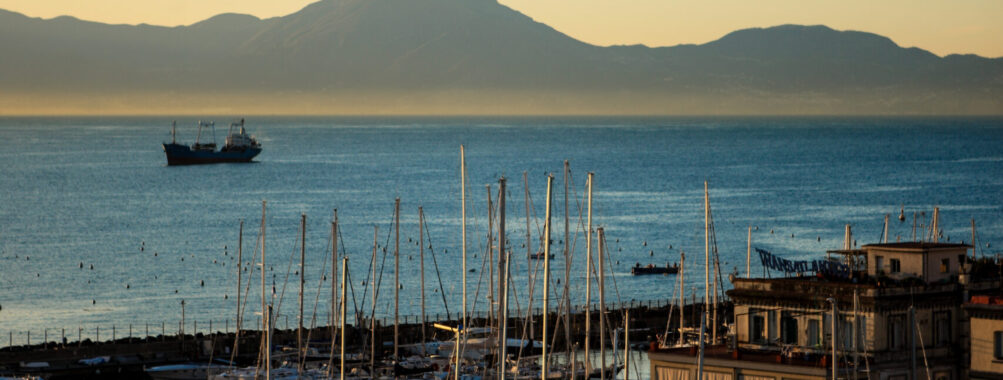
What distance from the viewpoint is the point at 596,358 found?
71625mm

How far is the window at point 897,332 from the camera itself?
4384cm

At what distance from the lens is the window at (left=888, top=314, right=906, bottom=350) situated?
1726 inches

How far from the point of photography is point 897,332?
44062 mm

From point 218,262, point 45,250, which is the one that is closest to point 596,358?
point 218,262

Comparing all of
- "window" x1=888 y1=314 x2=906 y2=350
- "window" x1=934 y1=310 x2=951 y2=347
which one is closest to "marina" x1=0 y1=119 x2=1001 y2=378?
"window" x1=888 y1=314 x2=906 y2=350

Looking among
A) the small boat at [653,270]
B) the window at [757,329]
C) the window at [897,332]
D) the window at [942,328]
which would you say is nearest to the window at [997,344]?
the window at [942,328]

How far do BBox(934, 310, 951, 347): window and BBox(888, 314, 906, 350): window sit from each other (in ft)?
4.89

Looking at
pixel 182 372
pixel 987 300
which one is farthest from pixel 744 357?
pixel 182 372

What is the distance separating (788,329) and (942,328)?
4.12 metres

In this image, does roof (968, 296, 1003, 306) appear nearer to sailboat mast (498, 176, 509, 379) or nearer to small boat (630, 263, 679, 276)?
sailboat mast (498, 176, 509, 379)

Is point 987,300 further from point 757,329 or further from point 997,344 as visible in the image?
point 757,329

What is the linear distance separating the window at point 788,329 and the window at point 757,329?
2.00 ft

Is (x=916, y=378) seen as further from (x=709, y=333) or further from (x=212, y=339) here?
(x=212, y=339)

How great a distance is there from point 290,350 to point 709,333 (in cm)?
1634
